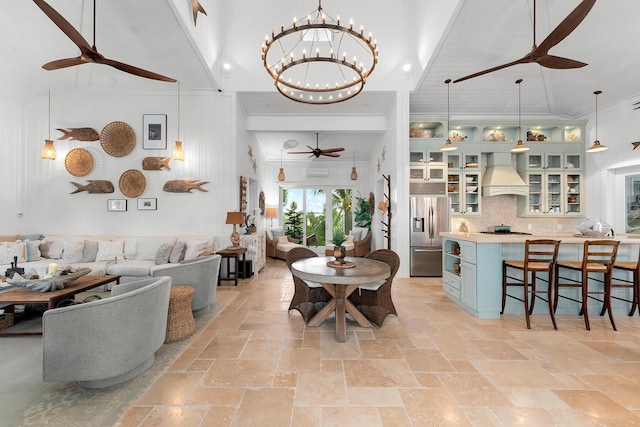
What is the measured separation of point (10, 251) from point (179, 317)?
396cm

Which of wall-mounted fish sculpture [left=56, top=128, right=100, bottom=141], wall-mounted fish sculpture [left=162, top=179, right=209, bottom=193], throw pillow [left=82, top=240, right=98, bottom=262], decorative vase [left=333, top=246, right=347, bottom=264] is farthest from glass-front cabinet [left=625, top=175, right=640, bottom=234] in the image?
wall-mounted fish sculpture [left=56, top=128, right=100, bottom=141]

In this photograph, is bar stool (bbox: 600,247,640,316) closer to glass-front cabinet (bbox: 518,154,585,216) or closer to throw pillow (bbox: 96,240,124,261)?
glass-front cabinet (bbox: 518,154,585,216)

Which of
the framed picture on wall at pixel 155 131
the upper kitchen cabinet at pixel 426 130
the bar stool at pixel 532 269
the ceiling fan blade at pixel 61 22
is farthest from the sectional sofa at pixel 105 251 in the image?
the upper kitchen cabinet at pixel 426 130

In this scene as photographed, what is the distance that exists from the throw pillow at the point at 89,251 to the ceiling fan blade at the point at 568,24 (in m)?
6.78

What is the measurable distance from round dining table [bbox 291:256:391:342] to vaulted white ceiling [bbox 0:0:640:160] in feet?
10.7

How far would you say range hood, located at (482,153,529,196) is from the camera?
5.72 metres

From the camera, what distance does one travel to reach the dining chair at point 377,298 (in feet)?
10.0

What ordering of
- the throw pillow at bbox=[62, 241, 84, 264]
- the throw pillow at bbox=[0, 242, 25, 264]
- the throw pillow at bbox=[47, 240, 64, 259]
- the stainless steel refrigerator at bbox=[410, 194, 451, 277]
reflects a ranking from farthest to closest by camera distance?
the stainless steel refrigerator at bbox=[410, 194, 451, 277] < the throw pillow at bbox=[47, 240, 64, 259] < the throw pillow at bbox=[62, 241, 84, 264] < the throw pillow at bbox=[0, 242, 25, 264]

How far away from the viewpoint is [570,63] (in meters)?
2.87

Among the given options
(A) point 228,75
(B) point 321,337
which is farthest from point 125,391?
(A) point 228,75

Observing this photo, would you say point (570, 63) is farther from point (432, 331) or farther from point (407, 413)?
point (407, 413)

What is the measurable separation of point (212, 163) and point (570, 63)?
539cm

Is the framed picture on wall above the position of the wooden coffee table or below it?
above

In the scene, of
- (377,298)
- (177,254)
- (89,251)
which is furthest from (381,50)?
(89,251)
